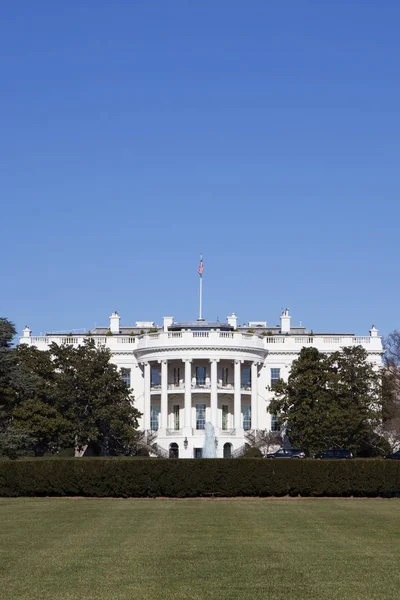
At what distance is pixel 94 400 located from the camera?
7619 centimetres

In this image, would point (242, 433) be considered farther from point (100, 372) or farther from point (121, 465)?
point (121, 465)

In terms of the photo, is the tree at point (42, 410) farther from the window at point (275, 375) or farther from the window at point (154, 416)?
the window at point (275, 375)

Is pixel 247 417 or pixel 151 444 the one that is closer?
pixel 151 444

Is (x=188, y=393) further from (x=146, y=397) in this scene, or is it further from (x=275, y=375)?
(x=275, y=375)

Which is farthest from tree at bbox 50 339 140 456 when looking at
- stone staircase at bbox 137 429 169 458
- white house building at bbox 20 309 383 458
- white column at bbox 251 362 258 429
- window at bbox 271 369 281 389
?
window at bbox 271 369 281 389

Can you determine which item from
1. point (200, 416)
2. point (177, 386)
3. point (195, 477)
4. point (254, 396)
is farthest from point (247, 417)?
point (195, 477)

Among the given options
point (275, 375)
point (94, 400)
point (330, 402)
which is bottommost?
point (94, 400)

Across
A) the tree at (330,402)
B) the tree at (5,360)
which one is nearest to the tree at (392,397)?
the tree at (330,402)

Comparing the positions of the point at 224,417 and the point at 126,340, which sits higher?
the point at 126,340

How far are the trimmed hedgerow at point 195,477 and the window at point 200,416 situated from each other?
45377 mm

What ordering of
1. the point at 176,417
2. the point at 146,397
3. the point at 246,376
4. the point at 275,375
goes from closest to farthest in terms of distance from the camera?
the point at 146,397 < the point at 176,417 < the point at 246,376 < the point at 275,375

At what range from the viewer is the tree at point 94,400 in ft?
250

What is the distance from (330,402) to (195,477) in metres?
35.0

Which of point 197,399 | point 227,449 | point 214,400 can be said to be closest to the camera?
point 214,400
